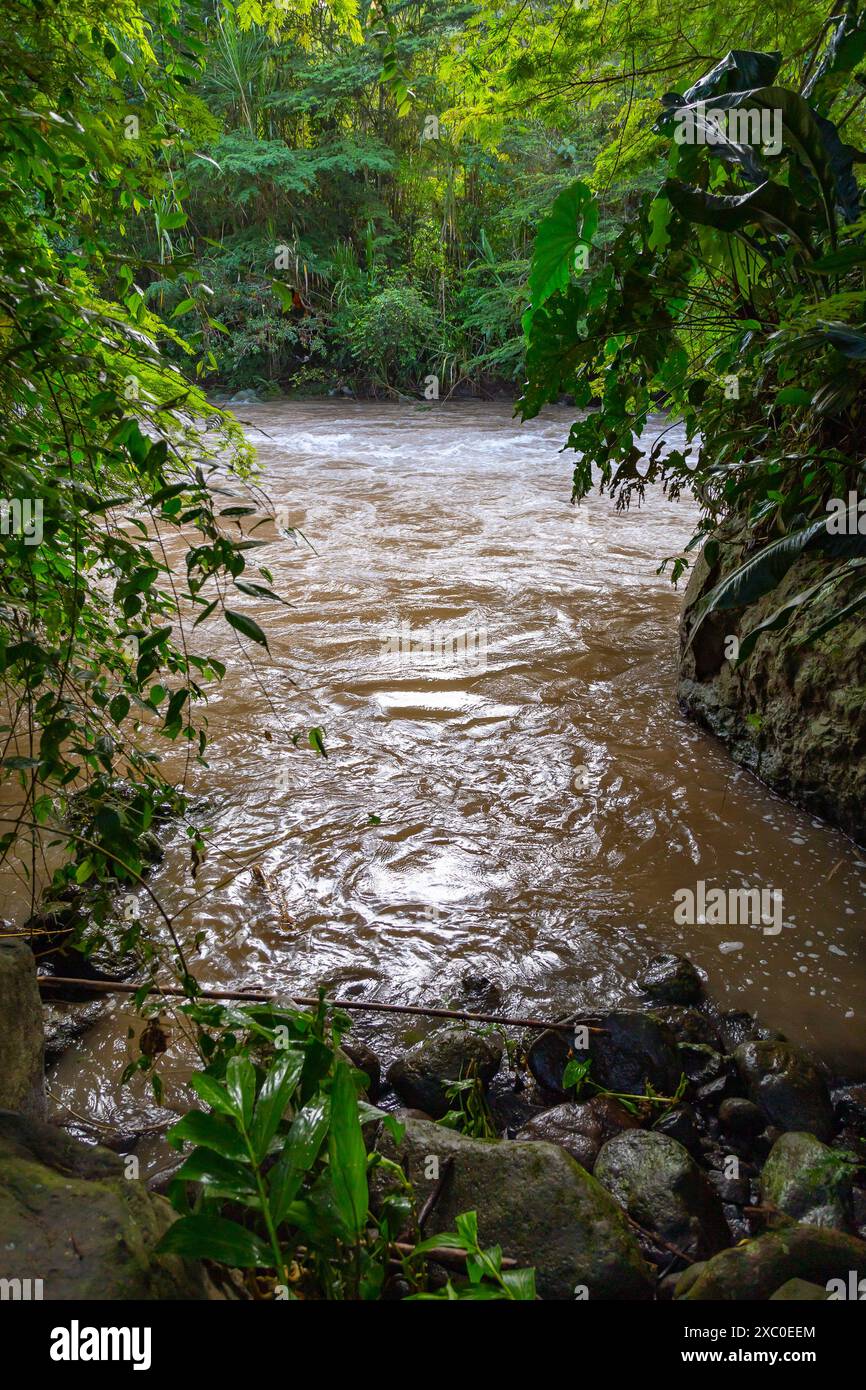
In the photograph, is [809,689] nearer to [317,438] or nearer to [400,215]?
[317,438]

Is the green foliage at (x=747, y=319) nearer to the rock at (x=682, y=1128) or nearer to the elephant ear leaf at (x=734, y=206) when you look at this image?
the elephant ear leaf at (x=734, y=206)

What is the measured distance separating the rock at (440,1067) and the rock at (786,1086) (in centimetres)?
67

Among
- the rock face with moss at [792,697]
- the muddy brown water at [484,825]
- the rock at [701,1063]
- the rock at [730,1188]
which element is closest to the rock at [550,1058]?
the muddy brown water at [484,825]

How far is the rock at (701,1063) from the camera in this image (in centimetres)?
225

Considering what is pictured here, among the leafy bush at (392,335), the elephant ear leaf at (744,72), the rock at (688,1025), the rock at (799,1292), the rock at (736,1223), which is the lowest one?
the rock at (736,1223)

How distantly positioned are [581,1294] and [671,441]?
12.0 m

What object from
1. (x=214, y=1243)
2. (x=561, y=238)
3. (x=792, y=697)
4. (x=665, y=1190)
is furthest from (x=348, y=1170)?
(x=561, y=238)

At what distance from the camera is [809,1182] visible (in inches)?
72.1

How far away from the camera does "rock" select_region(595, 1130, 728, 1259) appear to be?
1.77 m

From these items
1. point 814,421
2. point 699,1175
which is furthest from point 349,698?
point 699,1175

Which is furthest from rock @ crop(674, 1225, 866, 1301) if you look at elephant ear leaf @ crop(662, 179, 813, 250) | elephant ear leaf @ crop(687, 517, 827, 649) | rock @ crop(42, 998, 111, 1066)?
elephant ear leaf @ crop(662, 179, 813, 250)

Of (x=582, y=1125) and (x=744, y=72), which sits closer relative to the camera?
(x=582, y=1125)

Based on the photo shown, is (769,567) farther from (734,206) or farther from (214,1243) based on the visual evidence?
(214,1243)

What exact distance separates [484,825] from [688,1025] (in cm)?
121
